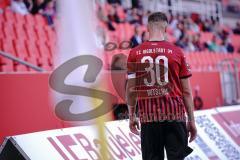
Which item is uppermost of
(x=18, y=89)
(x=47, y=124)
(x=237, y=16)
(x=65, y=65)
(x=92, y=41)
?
(x=92, y=41)

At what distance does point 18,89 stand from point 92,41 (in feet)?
14.6

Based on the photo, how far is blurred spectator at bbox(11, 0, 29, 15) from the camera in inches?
454

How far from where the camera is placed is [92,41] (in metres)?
2.91

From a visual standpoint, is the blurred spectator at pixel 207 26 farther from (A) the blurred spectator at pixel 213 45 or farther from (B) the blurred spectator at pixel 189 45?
(B) the blurred spectator at pixel 189 45

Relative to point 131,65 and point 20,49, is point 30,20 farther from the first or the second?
point 131,65

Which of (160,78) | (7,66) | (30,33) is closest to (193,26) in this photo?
(30,33)

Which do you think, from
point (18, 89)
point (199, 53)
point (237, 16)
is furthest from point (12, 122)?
point (237, 16)

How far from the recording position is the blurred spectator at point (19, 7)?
1152 cm

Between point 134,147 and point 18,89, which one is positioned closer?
point 134,147

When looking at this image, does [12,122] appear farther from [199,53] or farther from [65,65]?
[199,53]

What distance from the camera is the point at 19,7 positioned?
38.2 feet

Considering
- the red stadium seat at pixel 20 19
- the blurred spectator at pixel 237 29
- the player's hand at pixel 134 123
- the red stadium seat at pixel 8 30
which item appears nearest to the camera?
the player's hand at pixel 134 123

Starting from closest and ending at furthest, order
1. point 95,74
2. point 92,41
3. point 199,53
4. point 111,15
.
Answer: point 92,41 < point 95,74 < point 111,15 < point 199,53

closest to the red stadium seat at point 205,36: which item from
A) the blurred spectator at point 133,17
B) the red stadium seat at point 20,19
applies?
the blurred spectator at point 133,17
